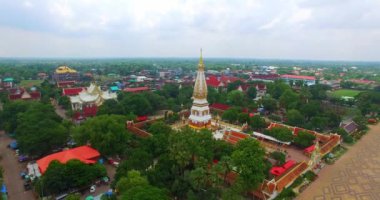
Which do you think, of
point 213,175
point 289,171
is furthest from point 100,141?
point 289,171

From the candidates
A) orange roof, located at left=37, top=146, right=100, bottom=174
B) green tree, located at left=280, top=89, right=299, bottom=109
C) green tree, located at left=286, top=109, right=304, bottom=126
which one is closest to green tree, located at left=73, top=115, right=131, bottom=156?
orange roof, located at left=37, top=146, right=100, bottom=174

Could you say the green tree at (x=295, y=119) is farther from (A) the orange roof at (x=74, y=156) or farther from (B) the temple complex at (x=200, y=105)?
(A) the orange roof at (x=74, y=156)

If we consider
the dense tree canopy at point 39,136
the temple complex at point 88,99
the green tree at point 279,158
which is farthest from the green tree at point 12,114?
the green tree at point 279,158

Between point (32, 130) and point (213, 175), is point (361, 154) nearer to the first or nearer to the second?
point (213, 175)

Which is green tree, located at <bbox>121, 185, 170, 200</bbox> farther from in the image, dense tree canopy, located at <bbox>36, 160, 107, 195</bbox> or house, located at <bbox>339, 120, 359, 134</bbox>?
house, located at <bbox>339, 120, 359, 134</bbox>

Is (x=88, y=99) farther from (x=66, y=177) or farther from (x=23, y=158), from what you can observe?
(x=66, y=177)

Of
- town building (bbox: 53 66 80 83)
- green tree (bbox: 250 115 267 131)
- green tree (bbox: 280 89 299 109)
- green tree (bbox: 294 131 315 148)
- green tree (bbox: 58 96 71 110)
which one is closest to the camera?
green tree (bbox: 294 131 315 148)

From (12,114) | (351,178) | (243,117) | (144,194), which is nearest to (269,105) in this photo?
(243,117)
